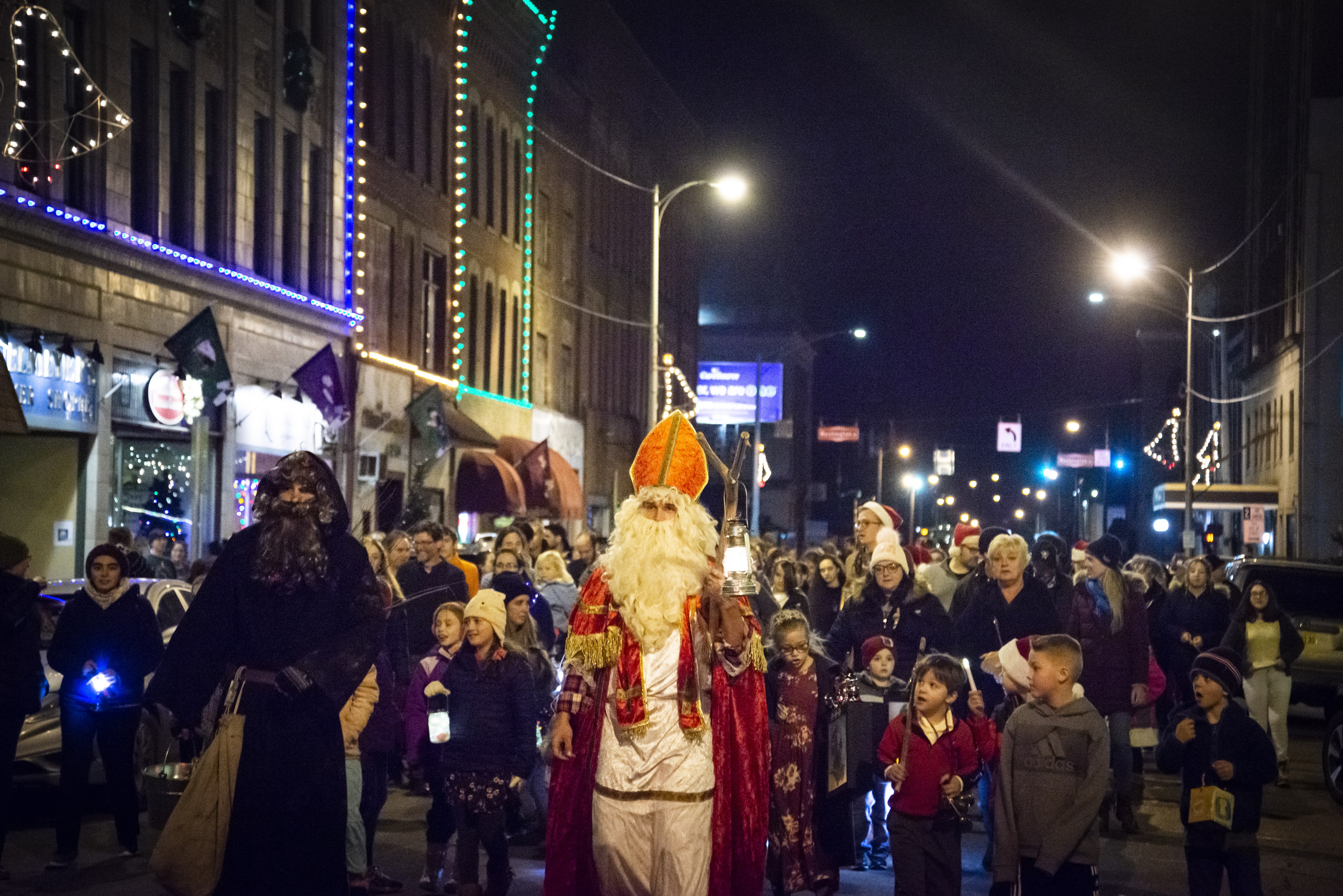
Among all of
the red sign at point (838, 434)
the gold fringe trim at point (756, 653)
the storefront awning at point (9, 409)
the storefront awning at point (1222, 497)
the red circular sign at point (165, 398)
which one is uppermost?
the red sign at point (838, 434)

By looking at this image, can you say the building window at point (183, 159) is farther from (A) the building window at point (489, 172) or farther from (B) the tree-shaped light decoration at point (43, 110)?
(A) the building window at point (489, 172)

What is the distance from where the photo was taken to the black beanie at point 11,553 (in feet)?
29.9

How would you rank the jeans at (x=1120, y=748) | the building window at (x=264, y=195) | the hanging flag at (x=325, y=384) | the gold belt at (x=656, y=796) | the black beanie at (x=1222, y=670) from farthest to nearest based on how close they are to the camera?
the hanging flag at (x=325, y=384) → the building window at (x=264, y=195) → the jeans at (x=1120, y=748) → the black beanie at (x=1222, y=670) → the gold belt at (x=656, y=796)

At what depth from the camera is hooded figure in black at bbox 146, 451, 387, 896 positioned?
5453 mm

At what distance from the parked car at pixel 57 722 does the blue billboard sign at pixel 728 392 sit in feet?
137

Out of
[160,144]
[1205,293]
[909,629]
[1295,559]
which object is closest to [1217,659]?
[909,629]

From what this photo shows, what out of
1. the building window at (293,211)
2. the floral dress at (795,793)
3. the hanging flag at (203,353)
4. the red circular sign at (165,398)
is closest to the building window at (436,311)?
the building window at (293,211)

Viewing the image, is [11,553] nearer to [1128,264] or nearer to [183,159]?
[183,159]

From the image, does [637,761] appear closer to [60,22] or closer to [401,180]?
[60,22]

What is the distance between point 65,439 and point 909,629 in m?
12.5

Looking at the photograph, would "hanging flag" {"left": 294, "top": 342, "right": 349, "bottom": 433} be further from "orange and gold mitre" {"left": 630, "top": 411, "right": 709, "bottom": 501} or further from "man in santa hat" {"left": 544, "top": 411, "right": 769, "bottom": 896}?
"man in santa hat" {"left": 544, "top": 411, "right": 769, "bottom": 896}

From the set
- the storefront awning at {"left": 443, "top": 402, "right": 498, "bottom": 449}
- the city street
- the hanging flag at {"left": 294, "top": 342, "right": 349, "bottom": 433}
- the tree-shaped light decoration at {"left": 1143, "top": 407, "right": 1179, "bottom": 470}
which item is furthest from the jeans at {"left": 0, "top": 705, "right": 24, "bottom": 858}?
the tree-shaped light decoration at {"left": 1143, "top": 407, "right": 1179, "bottom": 470}

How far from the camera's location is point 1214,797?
24.5ft

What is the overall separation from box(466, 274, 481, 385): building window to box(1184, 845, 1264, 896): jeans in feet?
86.1
